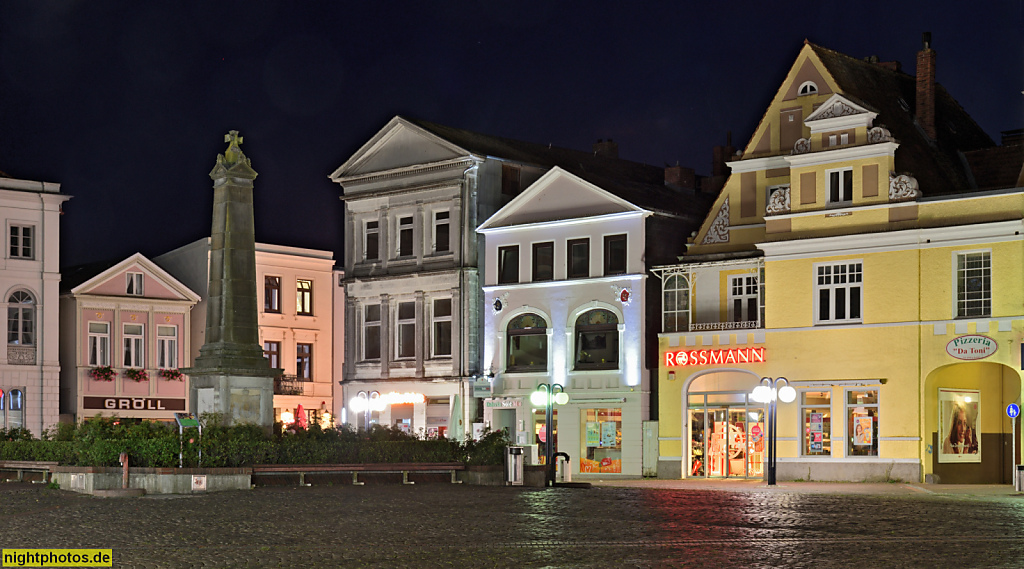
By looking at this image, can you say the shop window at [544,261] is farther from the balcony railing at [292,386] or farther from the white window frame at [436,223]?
the balcony railing at [292,386]

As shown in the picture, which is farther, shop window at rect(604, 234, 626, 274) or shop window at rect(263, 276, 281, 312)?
shop window at rect(263, 276, 281, 312)

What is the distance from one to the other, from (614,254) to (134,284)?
25367 millimetres

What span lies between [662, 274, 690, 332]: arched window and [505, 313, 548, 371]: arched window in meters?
5.47

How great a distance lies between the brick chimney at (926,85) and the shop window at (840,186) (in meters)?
5.59

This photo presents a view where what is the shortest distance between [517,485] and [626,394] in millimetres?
12846

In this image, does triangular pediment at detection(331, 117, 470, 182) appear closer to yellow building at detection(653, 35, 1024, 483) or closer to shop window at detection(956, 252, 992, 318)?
yellow building at detection(653, 35, 1024, 483)

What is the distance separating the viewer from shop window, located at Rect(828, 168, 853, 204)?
4475 cm

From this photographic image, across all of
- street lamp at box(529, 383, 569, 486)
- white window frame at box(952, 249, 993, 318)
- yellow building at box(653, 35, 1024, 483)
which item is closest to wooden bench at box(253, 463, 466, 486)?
street lamp at box(529, 383, 569, 486)

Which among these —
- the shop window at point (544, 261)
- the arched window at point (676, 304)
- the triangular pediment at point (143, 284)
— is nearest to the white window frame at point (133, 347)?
the triangular pediment at point (143, 284)

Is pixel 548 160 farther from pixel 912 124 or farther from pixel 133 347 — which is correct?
pixel 133 347

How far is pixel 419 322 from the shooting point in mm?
56781

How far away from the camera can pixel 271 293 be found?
221 ft

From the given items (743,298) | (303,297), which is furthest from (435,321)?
(303,297)

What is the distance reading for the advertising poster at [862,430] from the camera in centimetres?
4366
